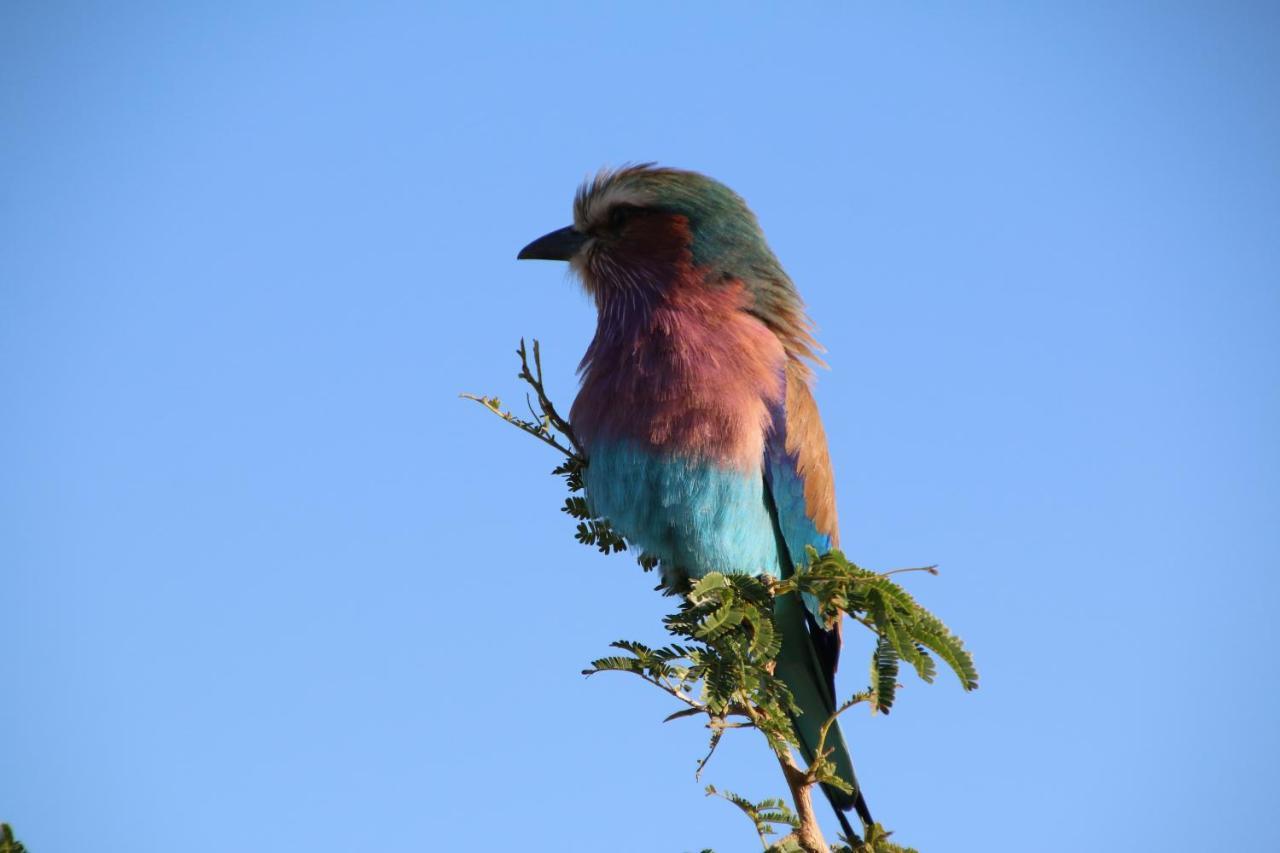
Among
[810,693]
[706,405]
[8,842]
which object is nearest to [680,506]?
[706,405]

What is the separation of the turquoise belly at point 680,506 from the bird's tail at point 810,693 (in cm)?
27

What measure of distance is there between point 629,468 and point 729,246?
1.19 meters

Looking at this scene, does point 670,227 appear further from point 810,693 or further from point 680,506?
point 810,693

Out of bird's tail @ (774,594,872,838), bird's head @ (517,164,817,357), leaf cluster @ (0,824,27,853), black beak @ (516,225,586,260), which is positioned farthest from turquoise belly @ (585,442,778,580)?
leaf cluster @ (0,824,27,853)

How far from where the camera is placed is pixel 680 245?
4.95 metres

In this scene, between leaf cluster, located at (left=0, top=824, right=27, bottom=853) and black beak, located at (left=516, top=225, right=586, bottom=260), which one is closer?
leaf cluster, located at (left=0, top=824, right=27, bottom=853)

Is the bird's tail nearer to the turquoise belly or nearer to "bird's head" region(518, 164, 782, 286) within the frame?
the turquoise belly

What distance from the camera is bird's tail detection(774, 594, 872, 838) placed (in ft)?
14.4

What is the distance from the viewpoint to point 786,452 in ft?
A: 15.0

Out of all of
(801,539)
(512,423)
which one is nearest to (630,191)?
(512,423)

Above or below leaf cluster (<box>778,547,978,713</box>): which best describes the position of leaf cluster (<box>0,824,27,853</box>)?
below

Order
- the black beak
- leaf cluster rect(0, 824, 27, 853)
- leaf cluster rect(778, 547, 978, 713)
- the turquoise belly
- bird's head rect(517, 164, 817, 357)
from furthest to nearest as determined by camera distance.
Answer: the black beak < bird's head rect(517, 164, 817, 357) < the turquoise belly < leaf cluster rect(778, 547, 978, 713) < leaf cluster rect(0, 824, 27, 853)

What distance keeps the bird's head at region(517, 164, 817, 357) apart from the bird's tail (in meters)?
1.14

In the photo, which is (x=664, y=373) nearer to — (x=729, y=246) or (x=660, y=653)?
(x=729, y=246)
